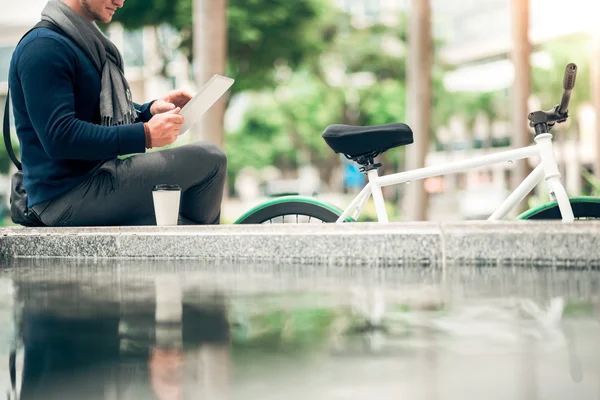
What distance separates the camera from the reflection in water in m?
1.63

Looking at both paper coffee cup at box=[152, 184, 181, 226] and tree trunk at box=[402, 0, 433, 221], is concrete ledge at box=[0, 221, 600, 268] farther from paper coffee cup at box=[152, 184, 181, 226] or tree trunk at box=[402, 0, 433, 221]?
tree trunk at box=[402, 0, 433, 221]

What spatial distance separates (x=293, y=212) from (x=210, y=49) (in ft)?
18.6

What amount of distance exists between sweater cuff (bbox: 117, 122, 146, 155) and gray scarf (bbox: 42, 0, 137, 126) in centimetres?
21

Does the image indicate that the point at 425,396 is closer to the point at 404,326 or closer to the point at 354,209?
the point at 404,326

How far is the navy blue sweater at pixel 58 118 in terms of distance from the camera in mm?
3967

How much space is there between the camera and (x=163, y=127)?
407 centimetres

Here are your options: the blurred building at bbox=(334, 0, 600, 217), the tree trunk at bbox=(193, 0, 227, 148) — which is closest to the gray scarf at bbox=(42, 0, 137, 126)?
the tree trunk at bbox=(193, 0, 227, 148)

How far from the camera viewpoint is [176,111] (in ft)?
13.9

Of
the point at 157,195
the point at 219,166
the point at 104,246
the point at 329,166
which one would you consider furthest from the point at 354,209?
the point at 329,166

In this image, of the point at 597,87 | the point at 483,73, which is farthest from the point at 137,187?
the point at 483,73

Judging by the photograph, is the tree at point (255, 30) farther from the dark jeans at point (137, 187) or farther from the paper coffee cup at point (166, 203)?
the paper coffee cup at point (166, 203)

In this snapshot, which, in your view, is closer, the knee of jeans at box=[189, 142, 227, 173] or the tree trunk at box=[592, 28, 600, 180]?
the knee of jeans at box=[189, 142, 227, 173]

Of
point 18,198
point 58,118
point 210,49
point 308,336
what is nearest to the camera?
point 308,336

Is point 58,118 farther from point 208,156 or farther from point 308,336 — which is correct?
point 308,336
